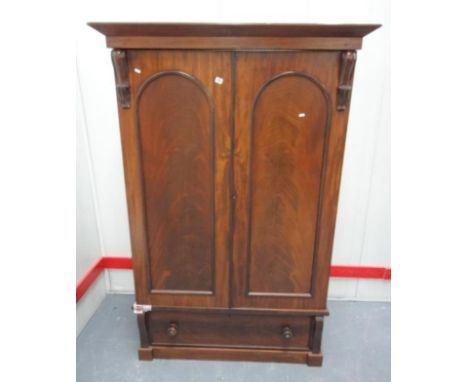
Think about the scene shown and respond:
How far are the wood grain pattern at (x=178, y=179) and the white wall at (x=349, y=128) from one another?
626 mm

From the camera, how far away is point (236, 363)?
1.76 meters

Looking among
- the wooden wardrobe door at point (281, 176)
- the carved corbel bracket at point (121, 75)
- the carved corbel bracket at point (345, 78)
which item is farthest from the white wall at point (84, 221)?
the carved corbel bracket at point (345, 78)

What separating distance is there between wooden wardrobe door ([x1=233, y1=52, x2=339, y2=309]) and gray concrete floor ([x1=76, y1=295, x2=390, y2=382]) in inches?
14.8

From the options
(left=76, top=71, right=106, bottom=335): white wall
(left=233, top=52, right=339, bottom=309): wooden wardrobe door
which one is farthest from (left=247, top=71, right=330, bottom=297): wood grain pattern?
(left=76, top=71, right=106, bottom=335): white wall

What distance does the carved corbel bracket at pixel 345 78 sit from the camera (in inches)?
49.3

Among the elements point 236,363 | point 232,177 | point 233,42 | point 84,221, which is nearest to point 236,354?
point 236,363

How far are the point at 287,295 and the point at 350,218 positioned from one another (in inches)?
28.3

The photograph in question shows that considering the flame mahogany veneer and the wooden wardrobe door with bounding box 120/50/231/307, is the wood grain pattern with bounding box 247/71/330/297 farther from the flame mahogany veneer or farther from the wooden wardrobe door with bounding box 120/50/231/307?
the wooden wardrobe door with bounding box 120/50/231/307

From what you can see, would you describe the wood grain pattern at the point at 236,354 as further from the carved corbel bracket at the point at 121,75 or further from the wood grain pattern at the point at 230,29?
the wood grain pattern at the point at 230,29

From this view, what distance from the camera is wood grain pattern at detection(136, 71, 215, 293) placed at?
53.2 inches

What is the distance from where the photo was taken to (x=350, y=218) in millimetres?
2045

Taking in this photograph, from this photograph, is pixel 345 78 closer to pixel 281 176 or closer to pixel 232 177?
pixel 281 176

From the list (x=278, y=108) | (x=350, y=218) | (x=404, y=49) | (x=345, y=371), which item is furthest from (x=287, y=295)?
(x=404, y=49)

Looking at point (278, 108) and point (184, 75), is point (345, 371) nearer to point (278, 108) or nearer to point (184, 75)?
point (278, 108)
